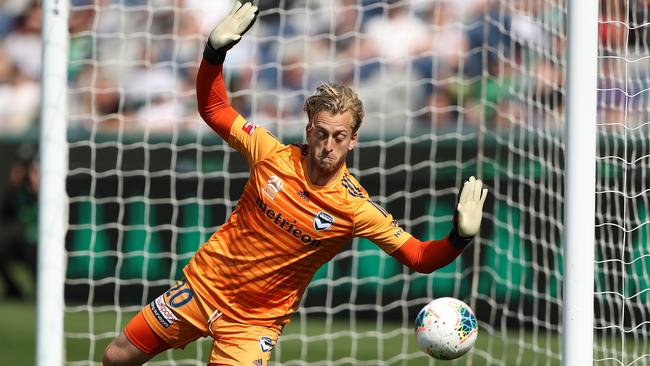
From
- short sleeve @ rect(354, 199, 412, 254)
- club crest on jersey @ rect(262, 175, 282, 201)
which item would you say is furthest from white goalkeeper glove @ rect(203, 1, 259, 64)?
short sleeve @ rect(354, 199, 412, 254)

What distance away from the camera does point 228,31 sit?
4531 millimetres

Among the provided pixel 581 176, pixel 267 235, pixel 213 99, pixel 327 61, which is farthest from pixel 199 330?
pixel 327 61

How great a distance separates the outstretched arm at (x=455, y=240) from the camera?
14.5ft

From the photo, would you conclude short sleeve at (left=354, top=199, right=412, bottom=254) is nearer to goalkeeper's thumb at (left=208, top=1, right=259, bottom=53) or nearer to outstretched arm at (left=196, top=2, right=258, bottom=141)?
outstretched arm at (left=196, top=2, right=258, bottom=141)

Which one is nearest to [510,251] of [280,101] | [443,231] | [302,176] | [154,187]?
[443,231]

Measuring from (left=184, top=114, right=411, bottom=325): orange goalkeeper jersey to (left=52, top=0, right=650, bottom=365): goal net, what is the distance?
3209 millimetres

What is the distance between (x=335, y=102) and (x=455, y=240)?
813mm

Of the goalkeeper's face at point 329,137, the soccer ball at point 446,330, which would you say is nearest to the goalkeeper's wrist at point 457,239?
the soccer ball at point 446,330

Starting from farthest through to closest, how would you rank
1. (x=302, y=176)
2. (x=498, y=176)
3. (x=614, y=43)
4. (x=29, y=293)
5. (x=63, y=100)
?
(x=29, y=293), (x=498, y=176), (x=614, y=43), (x=63, y=100), (x=302, y=176)

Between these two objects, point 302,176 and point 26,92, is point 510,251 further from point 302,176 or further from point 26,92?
point 26,92

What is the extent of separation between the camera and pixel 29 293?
11766 millimetres

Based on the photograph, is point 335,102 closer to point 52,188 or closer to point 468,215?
point 468,215

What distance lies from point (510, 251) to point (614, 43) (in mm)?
2063

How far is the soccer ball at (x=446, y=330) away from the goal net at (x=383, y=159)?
3.16 meters
